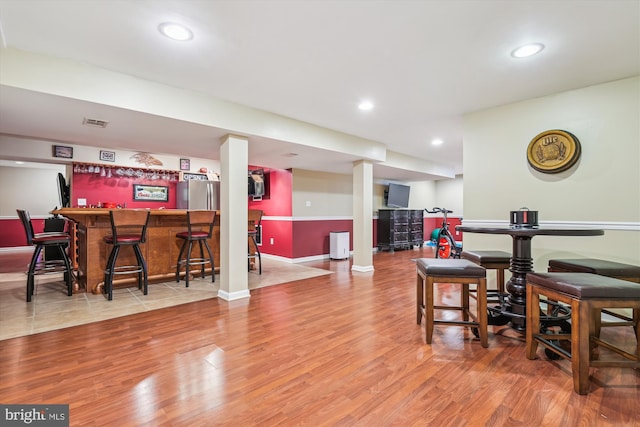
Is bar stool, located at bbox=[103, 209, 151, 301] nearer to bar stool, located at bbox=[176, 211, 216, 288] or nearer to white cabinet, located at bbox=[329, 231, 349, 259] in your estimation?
bar stool, located at bbox=[176, 211, 216, 288]

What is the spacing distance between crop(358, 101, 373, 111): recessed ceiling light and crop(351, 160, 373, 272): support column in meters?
1.69

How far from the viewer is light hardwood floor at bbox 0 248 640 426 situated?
145cm

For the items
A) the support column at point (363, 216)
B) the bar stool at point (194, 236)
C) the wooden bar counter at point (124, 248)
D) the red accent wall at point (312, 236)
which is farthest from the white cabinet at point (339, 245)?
the bar stool at point (194, 236)

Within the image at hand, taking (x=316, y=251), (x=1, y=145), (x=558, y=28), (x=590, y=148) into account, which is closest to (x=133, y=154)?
(x=1, y=145)

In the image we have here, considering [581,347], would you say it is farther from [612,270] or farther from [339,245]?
[339,245]

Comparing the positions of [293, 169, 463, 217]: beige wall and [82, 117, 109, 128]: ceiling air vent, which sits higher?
[82, 117, 109, 128]: ceiling air vent

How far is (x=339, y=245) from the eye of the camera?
20.7 feet

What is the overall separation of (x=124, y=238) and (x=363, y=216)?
138 inches

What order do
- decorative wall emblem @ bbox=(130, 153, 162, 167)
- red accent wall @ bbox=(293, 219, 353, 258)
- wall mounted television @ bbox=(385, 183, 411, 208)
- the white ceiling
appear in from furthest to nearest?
wall mounted television @ bbox=(385, 183, 411, 208), decorative wall emblem @ bbox=(130, 153, 162, 167), red accent wall @ bbox=(293, 219, 353, 258), the white ceiling

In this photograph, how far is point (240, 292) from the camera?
11.5 feet

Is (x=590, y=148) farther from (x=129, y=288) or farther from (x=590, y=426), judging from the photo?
(x=129, y=288)

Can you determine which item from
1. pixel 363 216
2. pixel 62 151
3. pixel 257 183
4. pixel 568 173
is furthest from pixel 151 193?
pixel 568 173

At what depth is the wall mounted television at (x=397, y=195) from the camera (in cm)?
799

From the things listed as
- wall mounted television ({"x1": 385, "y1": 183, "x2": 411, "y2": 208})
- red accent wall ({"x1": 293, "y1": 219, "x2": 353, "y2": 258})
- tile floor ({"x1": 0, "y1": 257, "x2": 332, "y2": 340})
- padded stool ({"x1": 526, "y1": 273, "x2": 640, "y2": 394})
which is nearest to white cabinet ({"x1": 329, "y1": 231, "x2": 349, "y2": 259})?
red accent wall ({"x1": 293, "y1": 219, "x2": 353, "y2": 258})
